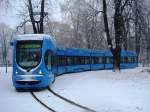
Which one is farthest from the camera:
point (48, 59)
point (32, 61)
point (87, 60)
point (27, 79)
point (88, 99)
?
point (87, 60)

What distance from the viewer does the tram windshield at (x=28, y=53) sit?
20.3 m

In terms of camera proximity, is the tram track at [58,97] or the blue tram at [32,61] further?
the blue tram at [32,61]

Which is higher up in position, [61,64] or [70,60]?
[70,60]

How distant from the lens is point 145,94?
17.4m

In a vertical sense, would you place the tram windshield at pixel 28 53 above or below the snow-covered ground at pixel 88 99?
above

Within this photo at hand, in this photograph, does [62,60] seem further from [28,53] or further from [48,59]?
[28,53]

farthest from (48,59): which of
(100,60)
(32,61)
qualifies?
(100,60)

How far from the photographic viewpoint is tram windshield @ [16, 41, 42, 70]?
798 inches

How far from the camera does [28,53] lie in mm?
20453

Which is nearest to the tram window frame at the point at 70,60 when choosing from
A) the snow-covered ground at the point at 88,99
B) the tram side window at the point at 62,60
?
the tram side window at the point at 62,60

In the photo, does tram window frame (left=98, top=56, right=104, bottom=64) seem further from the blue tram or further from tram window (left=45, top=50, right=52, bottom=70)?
tram window (left=45, top=50, right=52, bottom=70)

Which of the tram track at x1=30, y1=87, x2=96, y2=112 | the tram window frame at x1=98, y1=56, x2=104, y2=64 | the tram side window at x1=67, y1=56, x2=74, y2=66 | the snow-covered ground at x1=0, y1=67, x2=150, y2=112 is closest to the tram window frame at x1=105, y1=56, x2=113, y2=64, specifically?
the tram window frame at x1=98, y1=56, x2=104, y2=64

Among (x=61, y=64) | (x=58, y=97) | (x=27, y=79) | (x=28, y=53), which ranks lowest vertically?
(x=58, y=97)

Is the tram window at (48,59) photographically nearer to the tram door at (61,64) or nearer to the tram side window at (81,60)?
the tram door at (61,64)
